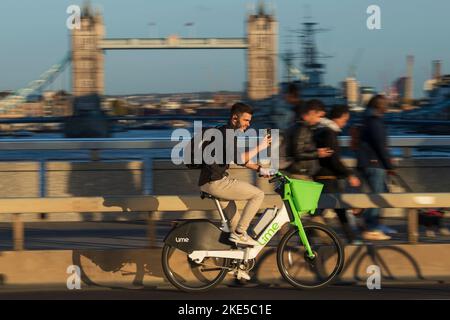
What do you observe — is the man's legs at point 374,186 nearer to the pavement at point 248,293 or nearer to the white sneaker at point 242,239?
the pavement at point 248,293

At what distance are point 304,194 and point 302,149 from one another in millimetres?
812

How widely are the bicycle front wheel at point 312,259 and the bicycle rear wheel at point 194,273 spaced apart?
21.2 inches

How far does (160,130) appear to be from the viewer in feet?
394

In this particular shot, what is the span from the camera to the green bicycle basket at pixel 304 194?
7.70 metres

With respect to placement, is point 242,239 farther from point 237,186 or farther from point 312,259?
point 312,259

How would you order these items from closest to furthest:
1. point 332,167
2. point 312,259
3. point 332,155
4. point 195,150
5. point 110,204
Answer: point 195,150 < point 312,259 < point 110,204 < point 332,155 < point 332,167

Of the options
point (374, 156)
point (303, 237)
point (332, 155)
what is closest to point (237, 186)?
point (303, 237)

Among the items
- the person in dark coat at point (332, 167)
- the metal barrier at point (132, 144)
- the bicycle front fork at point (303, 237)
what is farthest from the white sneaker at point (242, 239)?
the metal barrier at point (132, 144)

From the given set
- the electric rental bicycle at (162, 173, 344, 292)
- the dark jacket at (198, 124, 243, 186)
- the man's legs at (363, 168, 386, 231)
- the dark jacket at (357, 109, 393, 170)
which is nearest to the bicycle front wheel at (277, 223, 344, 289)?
the electric rental bicycle at (162, 173, 344, 292)

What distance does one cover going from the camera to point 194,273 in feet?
25.6

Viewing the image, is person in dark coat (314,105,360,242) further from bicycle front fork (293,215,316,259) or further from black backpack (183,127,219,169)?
black backpack (183,127,219,169)

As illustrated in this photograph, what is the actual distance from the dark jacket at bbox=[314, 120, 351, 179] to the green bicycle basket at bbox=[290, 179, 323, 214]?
98 cm

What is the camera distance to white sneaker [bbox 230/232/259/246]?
7.68m

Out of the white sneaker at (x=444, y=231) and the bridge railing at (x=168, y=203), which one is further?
the white sneaker at (x=444, y=231)
